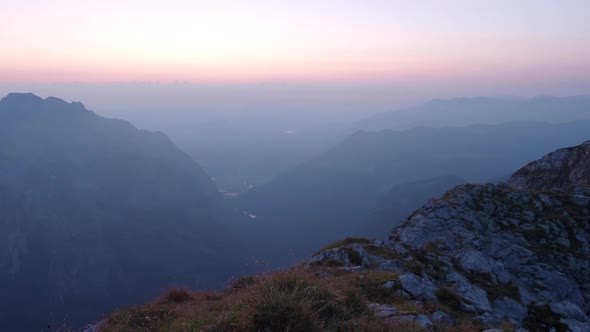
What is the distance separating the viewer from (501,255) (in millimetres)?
20922

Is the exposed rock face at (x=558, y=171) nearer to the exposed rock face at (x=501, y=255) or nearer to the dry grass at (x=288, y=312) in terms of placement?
the exposed rock face at (x=501, y=255)

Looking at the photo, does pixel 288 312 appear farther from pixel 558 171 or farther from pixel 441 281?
pixel 558 171

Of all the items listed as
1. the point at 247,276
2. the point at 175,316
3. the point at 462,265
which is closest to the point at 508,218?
the point at 462,265

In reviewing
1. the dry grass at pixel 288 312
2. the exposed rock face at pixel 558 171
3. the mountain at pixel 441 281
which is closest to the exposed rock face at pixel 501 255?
the mountain at pixel 441 281

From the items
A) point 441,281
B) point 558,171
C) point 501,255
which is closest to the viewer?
point 441,281

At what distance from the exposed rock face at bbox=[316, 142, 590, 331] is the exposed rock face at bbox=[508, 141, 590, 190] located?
12.2 meters

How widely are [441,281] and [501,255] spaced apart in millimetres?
8022

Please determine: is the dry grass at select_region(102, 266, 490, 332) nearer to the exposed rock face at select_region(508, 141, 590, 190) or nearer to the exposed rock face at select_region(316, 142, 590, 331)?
the exposed rock face at select_region(316, 142, 590, 331)

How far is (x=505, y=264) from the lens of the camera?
20.1 meters

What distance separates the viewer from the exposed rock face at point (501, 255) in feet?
44.7

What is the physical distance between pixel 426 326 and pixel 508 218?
20832 mm

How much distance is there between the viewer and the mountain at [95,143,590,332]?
26.2 ft

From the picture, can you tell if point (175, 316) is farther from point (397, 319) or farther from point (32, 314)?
point (32, 314)

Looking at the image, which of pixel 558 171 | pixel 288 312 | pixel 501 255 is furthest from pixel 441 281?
pixel 558 171
